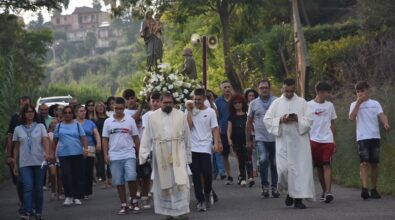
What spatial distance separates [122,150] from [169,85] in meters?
4.56

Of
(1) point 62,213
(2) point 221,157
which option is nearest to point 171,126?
(1) point 62,213

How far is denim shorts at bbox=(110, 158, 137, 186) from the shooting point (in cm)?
1689

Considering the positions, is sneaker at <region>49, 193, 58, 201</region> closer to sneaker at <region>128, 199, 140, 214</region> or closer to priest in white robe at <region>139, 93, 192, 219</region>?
sneaker at <region>128, 199, 140, 214</region>

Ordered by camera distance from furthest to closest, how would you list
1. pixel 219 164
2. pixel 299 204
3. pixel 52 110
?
pixel 219 164, pixel 52 110, pixel 299 204

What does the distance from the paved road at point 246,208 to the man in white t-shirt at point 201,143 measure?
1.03ft

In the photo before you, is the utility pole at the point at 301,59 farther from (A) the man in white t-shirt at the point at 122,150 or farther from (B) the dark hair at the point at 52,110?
(A) the man in white t-shirt at the point at 122,150

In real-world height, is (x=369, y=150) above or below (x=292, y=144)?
below

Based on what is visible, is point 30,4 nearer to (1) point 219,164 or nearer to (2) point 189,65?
(2) point 189,65

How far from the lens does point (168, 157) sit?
1586 cm

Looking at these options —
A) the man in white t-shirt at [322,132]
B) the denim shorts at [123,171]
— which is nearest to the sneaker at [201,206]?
the denim shorts at [123,171]

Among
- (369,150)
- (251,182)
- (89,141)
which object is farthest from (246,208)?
(89,141)

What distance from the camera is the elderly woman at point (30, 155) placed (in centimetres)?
1666

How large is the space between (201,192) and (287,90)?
2.02 meters

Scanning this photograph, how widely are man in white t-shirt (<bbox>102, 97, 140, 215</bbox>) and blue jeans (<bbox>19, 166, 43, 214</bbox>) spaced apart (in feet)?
3.61
